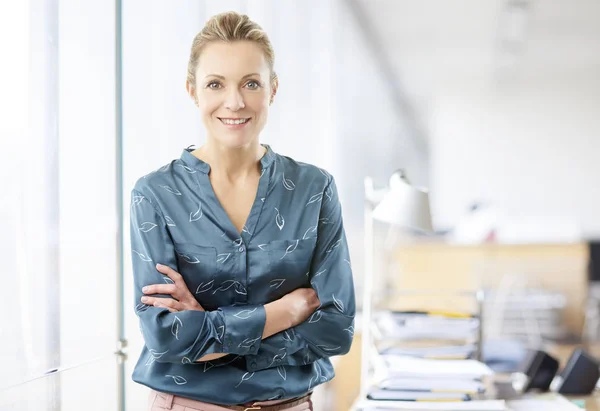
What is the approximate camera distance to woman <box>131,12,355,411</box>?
1.24 metres

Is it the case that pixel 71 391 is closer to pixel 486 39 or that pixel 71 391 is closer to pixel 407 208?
pixel 407 208

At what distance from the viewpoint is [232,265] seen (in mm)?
1257

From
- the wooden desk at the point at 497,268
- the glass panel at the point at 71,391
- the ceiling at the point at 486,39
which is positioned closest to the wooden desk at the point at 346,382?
the wooden desk at the point at 497,268

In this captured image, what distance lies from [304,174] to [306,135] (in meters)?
2.93

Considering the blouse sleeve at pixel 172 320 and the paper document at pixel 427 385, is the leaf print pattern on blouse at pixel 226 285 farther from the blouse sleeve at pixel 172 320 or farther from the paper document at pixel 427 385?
the paper document at pixel 427 385

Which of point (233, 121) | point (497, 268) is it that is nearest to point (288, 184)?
point (233, 121)

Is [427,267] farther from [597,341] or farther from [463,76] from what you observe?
[463,76]

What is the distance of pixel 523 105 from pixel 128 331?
874 cm

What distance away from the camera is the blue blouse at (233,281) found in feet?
4.02

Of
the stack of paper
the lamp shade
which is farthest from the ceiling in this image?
the stack of paper

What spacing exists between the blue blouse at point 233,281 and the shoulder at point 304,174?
0.02 m

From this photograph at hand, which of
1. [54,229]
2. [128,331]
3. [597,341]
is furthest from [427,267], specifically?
[54,229]

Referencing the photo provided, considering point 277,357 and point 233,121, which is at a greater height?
point 233,121

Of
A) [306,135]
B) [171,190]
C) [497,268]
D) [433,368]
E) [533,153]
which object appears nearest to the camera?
[171,190]
